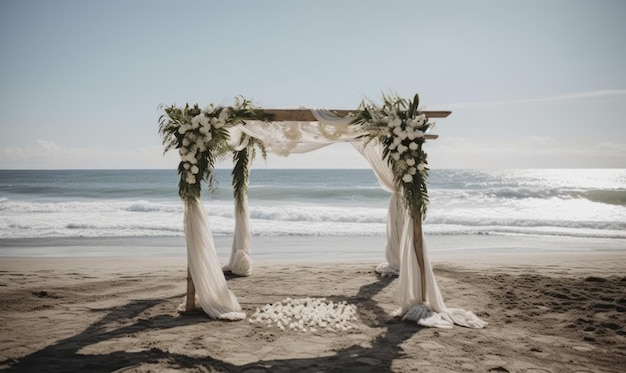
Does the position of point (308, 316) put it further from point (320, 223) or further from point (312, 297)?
point (320, 223)

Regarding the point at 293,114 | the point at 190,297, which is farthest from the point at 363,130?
the point at 190,297

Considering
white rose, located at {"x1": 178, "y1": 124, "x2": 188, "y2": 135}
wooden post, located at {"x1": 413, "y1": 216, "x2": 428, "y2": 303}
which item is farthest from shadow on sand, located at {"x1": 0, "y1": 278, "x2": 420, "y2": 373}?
white rose, located at {"x1": 178, "y1": 124, "x2": 188, "y2": 135}

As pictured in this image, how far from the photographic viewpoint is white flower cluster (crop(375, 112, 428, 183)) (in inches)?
193

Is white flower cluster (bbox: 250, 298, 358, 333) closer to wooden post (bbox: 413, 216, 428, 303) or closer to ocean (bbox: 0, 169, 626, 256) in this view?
wooden post (bbox: 413, 216, 428, 303)

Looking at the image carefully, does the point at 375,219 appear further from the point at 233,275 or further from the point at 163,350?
the point at 163,350

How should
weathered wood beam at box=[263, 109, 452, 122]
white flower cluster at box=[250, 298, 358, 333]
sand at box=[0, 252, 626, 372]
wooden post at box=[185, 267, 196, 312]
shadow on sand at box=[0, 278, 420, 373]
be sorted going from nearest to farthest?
shadow on sand at box=[0, 278, 420, 373], sand at box=[0, 252, 626, 372], white flower cluster at box=[250, 298, 358, 333], wooden post at box=[185, 267, 196, 312], weathered wood beam at box=[263, 109, 452, 122]

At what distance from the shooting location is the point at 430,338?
4426 millimetres

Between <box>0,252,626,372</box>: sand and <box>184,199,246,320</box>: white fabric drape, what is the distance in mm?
238

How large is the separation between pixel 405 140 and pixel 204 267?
2.92 m

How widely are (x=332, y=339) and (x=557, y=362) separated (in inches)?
84.5

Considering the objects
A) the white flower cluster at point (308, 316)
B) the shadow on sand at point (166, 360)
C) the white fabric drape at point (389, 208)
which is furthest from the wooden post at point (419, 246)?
→ the white fabric drape at point (389, 208)

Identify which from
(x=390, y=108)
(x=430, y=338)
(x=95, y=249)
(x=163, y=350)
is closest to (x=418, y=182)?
(x=390, y=108)

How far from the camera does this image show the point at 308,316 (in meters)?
5.04

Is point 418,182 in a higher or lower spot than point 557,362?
higher
